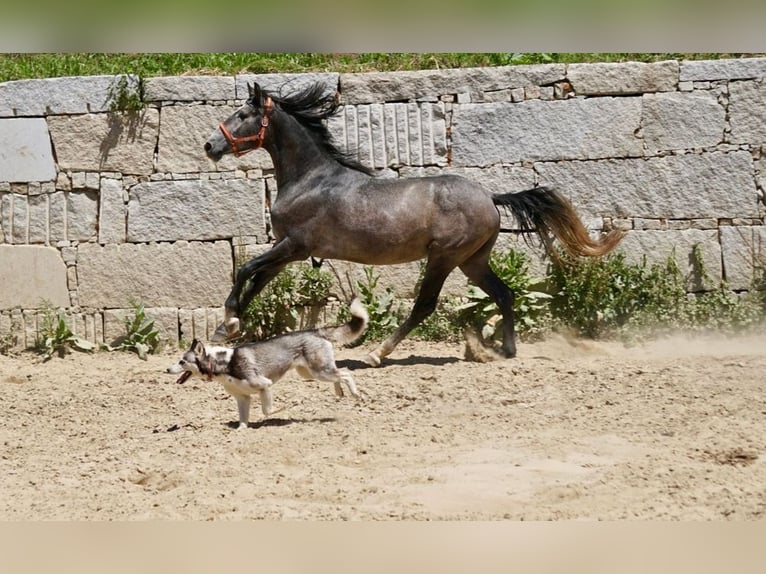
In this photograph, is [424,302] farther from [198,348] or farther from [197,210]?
[198,348]

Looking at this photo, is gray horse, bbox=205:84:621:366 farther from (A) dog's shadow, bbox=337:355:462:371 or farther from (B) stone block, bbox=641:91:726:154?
(B) stone block, bbox=641:91:726:154

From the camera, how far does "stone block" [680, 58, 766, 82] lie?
9.81 meters

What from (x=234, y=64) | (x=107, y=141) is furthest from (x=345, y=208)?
(x=107, y=141)

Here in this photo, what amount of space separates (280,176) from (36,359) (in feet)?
10.6

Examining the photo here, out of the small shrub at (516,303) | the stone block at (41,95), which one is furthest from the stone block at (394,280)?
the stone block at (41,95)

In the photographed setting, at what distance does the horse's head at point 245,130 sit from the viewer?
328 inches

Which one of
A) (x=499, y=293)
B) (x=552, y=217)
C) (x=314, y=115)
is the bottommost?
(x=499, y=293)

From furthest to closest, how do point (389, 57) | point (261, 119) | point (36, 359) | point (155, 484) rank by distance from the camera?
1. point (389, 57)
2. point (36, 359)
3. point (261, 119)
4. point (155, 484)

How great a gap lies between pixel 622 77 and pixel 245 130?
3.96m

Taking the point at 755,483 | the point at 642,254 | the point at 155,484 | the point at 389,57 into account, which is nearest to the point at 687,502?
the point at 755,483

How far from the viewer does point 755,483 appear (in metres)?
4.72

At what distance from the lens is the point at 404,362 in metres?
8.76

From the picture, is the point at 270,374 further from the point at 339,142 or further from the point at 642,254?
the point at 642,254

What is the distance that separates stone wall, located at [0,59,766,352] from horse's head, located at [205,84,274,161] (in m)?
1.50
